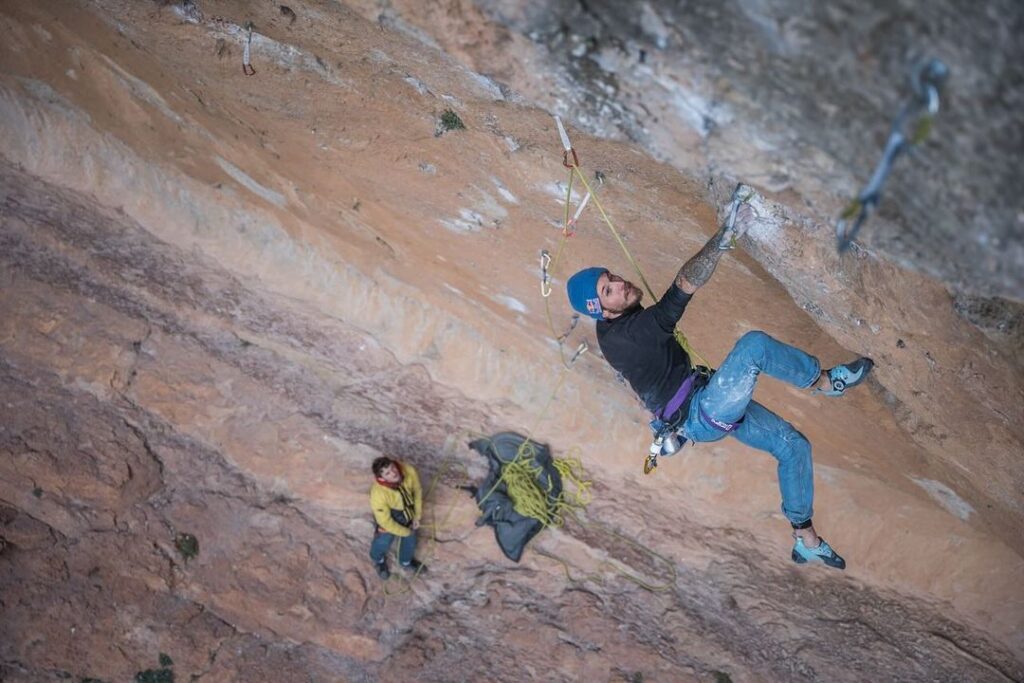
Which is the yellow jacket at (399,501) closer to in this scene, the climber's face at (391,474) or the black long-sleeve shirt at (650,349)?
the climber's face at (391,474)

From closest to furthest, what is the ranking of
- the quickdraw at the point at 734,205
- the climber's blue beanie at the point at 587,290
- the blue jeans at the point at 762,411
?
1. the quickdraw at the point at 734,205
2. the blue jeans at the point at 762,411
3. the climber's blue beanie at the point at 587,290

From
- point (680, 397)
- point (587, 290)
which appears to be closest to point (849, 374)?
point (680, 397)

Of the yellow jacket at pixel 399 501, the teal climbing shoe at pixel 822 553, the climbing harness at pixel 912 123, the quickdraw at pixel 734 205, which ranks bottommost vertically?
the yellow jacket at pixel 399 501

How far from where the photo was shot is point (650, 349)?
361 cm

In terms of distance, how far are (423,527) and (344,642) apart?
0.97m

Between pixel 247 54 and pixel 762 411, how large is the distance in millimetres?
3099

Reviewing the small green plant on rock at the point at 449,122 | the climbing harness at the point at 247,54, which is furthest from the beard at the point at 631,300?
the climbing harness at the point at 247,54

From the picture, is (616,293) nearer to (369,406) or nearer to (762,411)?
(762,411)

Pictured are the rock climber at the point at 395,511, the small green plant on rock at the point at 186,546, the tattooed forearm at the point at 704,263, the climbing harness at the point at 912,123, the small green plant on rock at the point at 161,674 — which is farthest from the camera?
the small green plant on rock at the point at 186,546

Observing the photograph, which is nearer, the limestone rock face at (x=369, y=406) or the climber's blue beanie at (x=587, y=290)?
the climber's blue beanie at (x=587, y=290)

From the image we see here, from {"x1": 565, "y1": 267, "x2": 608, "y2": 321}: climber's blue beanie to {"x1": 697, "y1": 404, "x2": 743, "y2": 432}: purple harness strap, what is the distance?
27.3 inches

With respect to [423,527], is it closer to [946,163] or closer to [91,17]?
[91,17]

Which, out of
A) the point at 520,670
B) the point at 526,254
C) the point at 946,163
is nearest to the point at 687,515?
the point at 520,670

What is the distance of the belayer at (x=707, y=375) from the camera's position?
3352 mm
